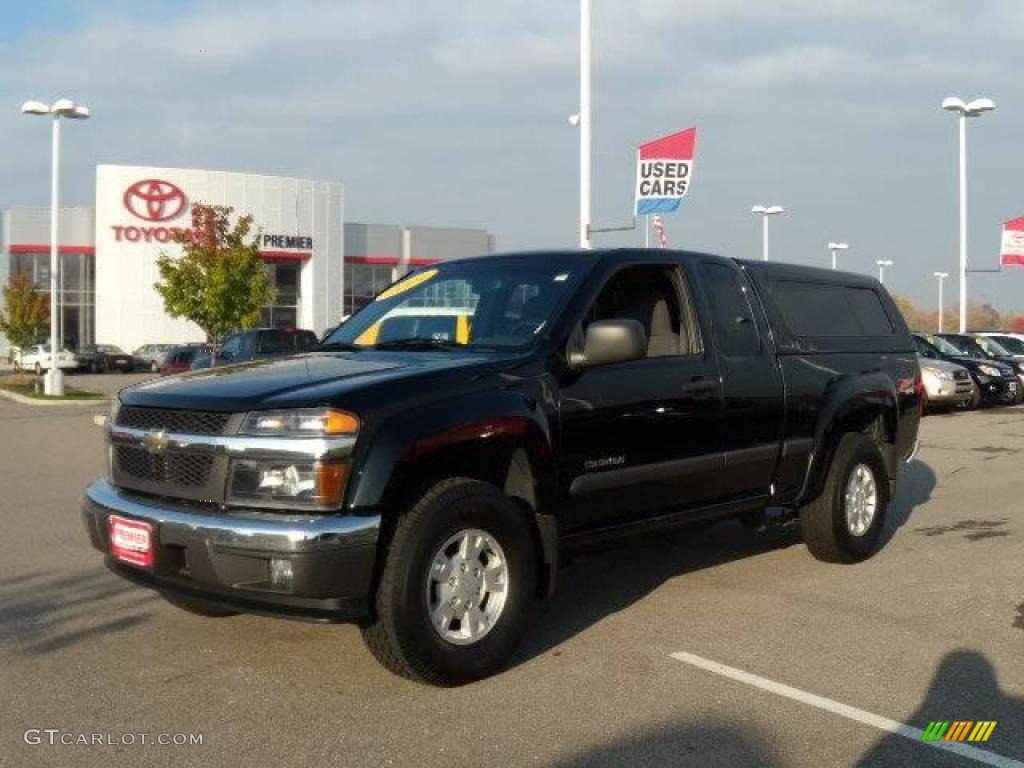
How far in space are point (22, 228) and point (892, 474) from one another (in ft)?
182

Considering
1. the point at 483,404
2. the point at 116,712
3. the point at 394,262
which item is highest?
the point at 394,262

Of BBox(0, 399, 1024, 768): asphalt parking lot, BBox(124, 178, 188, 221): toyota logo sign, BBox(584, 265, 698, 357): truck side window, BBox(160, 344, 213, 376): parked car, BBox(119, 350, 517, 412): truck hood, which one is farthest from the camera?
BBox(124, 178, 188, 221): toyota logo sign

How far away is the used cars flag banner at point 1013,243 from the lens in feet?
97.1

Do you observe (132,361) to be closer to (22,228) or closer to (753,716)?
(22,228)

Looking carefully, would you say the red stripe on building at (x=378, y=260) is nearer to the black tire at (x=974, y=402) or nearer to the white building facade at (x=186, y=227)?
the white building facade at (x=186, y=227)

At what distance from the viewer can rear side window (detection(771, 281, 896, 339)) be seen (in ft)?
22.6

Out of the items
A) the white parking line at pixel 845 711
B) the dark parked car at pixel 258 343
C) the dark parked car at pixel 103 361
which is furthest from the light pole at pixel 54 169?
the white parking line at pixel 845 711

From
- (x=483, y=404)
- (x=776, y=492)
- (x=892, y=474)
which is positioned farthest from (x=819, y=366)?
(x=483, y=404)

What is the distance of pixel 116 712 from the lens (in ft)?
14.3

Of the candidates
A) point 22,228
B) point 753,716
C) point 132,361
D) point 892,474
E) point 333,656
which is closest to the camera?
point 753,716

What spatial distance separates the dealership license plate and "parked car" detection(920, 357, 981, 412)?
58.8 feet

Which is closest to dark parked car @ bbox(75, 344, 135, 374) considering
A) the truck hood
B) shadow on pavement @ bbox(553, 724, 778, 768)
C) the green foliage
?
the green foliage

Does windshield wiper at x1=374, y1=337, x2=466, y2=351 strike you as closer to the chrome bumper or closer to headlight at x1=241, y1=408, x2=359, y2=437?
headlight at x1=241, y1=408, x2=359, y2=437

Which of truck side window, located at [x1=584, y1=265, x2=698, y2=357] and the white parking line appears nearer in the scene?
the white parking line
